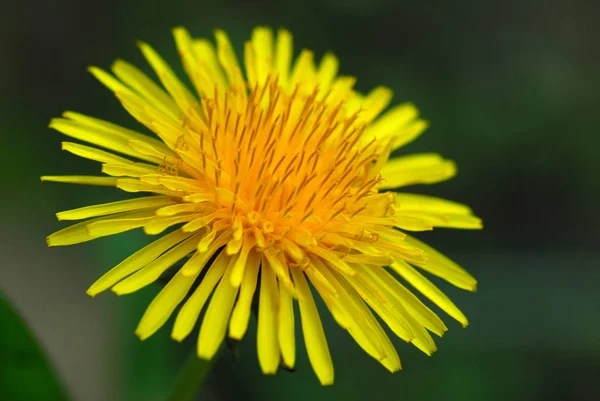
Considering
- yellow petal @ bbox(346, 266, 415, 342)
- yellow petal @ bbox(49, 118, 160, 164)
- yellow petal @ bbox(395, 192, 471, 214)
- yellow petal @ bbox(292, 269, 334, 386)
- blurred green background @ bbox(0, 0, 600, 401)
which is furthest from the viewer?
blurred green background @ bbox(0, 0, 600, 401)

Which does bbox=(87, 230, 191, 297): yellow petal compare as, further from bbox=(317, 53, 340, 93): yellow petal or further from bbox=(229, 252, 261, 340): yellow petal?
bbox=(317, 53, 340, 93): yellow petal

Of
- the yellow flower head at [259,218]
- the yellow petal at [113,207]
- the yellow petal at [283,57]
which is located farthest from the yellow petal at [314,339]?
the yellow petal at [283,57]

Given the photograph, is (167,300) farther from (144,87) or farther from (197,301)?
(144,87)

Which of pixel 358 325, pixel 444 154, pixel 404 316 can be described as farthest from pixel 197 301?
pixel 444 154

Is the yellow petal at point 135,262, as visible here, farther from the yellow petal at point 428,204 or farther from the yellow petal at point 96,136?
the yellow petal at point 428,204

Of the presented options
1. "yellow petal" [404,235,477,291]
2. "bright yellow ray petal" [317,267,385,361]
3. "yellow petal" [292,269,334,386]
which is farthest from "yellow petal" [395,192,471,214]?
"yellow petal" [292,269,334,386]

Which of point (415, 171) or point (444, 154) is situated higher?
point (444, 154)
